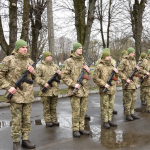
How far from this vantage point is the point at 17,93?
3715 mm

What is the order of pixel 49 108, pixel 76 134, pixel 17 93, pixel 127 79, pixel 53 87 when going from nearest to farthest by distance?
pixel 17 93
pixel 76 134
pixel 53 87
pixel 49 108
pixel 127 79

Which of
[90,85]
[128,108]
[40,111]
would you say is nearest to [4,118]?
[40,111]

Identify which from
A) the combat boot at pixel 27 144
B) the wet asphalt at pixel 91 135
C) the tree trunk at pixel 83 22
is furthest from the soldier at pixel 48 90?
the tree trunk at pixel 83 22

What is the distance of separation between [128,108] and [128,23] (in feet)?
47.9

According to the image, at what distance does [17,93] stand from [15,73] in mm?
392

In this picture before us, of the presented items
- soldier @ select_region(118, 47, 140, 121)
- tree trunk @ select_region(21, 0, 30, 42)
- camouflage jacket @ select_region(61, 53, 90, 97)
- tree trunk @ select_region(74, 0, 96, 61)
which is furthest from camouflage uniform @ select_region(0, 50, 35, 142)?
Result: tree trunk @ select_region(74, 0, 96, 61)

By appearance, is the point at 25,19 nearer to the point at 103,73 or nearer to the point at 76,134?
the point at 103,73

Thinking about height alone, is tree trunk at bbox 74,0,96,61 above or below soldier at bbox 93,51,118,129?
above

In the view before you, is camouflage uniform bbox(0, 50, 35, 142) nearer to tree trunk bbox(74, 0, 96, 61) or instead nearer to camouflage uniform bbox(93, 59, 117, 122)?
camouflage uniform bbox(93, 59, 117, 122)

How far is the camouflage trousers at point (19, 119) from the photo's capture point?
370 centimetres

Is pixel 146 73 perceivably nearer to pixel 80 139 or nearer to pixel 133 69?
pixel 133 69

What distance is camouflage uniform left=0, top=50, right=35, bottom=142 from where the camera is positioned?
3.70 metres

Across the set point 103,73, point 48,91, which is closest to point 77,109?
point 48,91

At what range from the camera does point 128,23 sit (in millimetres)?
18484
